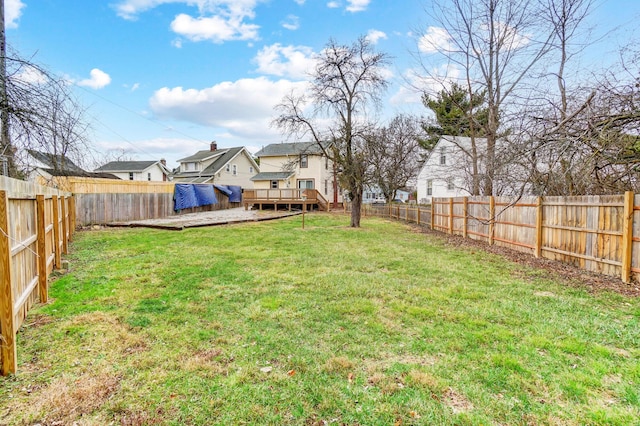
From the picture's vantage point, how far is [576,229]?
6.28m

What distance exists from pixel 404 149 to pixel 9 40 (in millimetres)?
24684

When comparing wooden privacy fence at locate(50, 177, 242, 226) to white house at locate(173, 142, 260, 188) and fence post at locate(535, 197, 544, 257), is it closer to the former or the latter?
white house at locate(173, 142, 260, 188)

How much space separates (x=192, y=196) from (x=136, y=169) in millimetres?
17796

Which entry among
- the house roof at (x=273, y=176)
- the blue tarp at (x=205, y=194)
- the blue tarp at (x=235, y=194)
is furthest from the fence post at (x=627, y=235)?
the blue tarp at (x=235, y=194)

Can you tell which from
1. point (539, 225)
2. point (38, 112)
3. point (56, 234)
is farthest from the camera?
point (539, 225)

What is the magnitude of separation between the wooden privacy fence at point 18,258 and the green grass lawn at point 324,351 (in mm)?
239

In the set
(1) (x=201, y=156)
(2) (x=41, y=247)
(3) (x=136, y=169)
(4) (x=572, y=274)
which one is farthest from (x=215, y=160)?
(4) (x=572, y=274)

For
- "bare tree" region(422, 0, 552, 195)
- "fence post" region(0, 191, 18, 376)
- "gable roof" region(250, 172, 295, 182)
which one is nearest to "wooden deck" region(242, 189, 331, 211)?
"gable roof" region(250, 172, 295, 182)

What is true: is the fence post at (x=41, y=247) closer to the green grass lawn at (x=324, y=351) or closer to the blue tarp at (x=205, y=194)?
the green grass lawn at (x=324, y=351)

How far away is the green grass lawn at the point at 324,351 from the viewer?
7.16ft

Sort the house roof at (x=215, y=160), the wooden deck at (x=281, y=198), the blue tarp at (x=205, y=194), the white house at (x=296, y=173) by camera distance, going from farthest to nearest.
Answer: the house roof at (x=215, y=160)
the white house at (x=296, y=173)
the wooden deck at (x=281, y=198)
the blue tarp at (x=205, y=194)

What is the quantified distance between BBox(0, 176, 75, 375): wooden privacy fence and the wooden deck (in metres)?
19.4

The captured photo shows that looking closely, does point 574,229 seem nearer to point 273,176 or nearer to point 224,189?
point 224,189

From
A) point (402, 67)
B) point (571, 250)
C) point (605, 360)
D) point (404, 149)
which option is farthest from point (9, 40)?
point (404, 149)
